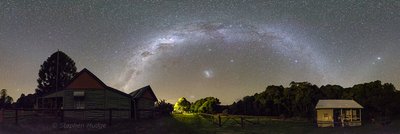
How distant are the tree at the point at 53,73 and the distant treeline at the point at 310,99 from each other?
37986 mm

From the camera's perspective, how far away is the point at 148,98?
54781 millimetres

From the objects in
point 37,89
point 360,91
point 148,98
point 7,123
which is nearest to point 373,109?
point 360,91

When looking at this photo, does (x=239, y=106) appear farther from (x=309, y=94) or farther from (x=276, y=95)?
(x=309, y=94)

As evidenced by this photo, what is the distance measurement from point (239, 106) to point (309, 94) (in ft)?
95.5

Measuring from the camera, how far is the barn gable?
137ft

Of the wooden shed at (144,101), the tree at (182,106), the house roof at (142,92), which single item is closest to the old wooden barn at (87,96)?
the wooden shed at (144,101)

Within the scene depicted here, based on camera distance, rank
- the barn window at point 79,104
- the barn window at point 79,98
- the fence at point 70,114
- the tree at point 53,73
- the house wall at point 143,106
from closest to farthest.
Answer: the fence at point 70,114 < the barn window at point 79,98 < the barn window at point 79,104 < the house wall at point 143,106 < the tree at point 53,73

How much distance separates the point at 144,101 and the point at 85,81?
40.0ft

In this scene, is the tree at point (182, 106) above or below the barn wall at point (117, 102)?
below

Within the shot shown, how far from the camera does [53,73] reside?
6888 cm

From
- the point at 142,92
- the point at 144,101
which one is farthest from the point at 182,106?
the point at 142,92

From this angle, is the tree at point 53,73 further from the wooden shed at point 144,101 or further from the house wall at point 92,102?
the house wall at point 92,102

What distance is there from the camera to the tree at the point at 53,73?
68.4 meters

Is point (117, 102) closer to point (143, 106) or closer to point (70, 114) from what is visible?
point (70, 114)
